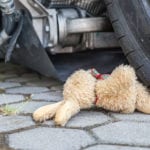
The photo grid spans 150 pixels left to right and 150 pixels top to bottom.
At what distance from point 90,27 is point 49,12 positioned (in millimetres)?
185

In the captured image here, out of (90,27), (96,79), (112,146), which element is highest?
(90,27)

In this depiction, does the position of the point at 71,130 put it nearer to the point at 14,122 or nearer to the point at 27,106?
the point at 14,122

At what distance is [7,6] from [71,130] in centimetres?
60

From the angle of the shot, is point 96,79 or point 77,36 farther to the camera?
point 77,36

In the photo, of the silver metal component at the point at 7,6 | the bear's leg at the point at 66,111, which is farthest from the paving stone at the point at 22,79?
the bear's leg at the point at 66,111

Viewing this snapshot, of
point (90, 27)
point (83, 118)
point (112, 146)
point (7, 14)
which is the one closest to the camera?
point (112, 146)

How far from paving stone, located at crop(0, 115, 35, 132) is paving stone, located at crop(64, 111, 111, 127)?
0.42 ft

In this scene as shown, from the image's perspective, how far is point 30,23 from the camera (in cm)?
173

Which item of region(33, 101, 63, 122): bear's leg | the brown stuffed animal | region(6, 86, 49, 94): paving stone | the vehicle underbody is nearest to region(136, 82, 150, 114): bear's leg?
the brown stuffed animal

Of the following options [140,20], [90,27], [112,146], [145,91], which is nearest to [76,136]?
[112,146]

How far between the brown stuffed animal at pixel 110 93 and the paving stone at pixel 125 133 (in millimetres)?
91

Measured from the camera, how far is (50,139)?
1192 millimetres

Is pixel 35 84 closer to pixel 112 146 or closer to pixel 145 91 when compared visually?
pixel 145 91

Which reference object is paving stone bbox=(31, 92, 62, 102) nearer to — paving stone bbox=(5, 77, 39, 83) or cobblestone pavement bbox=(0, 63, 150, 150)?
cobblestone pavement bbox=(0, 63, 150, 150)
